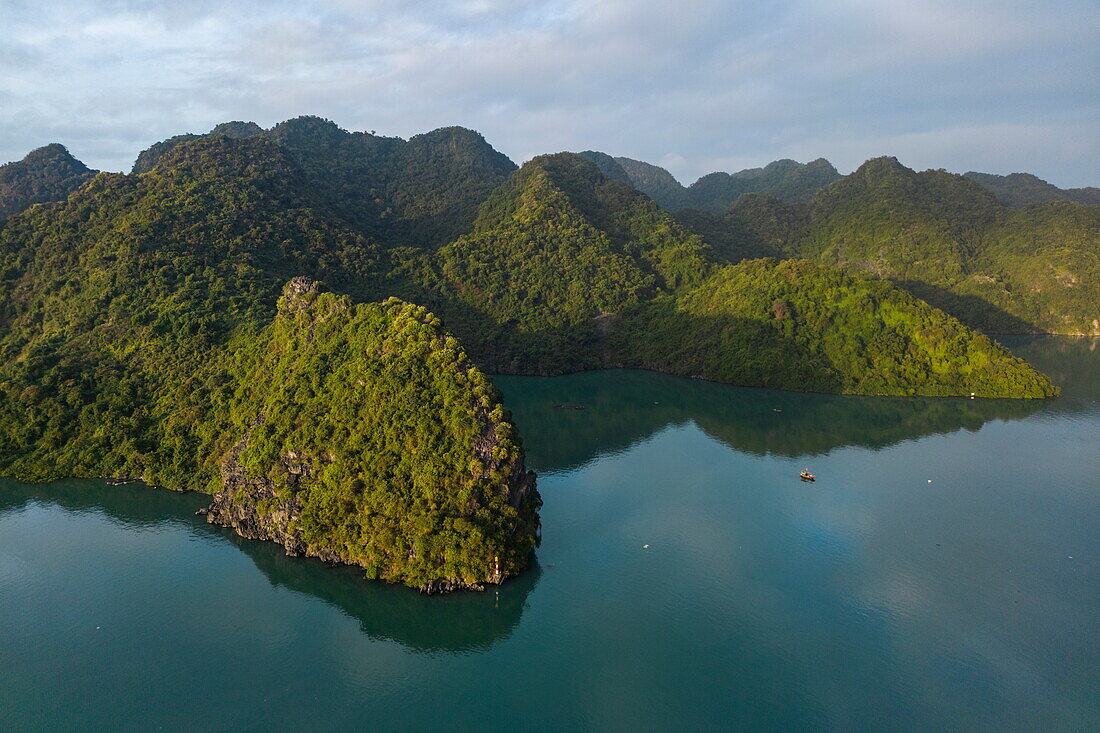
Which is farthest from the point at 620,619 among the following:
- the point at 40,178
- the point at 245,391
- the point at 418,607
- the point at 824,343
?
the point at 40,178

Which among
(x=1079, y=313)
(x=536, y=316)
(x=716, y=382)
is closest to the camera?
(x=716, y=382)

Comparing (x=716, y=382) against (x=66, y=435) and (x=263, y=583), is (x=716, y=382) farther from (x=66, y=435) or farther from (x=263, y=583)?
(x=66, y=435)

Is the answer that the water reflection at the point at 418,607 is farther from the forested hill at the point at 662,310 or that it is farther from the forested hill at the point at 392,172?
the forested hill at the point at 392,172

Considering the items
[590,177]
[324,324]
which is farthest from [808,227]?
[324,324]

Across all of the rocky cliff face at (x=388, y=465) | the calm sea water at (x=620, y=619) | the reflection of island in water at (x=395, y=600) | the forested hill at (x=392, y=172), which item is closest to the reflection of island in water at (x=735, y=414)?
the calm sea water at (x=620, y=619)

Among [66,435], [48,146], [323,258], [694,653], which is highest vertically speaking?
[48,146]

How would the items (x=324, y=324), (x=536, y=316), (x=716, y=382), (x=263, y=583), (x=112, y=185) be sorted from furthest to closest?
(x=536, y=316) → (x=716, y=382) → (x=112, y=185) → (x=324, y=324) → (x=263, y=583)

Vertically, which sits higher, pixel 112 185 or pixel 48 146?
pixel 48 146
